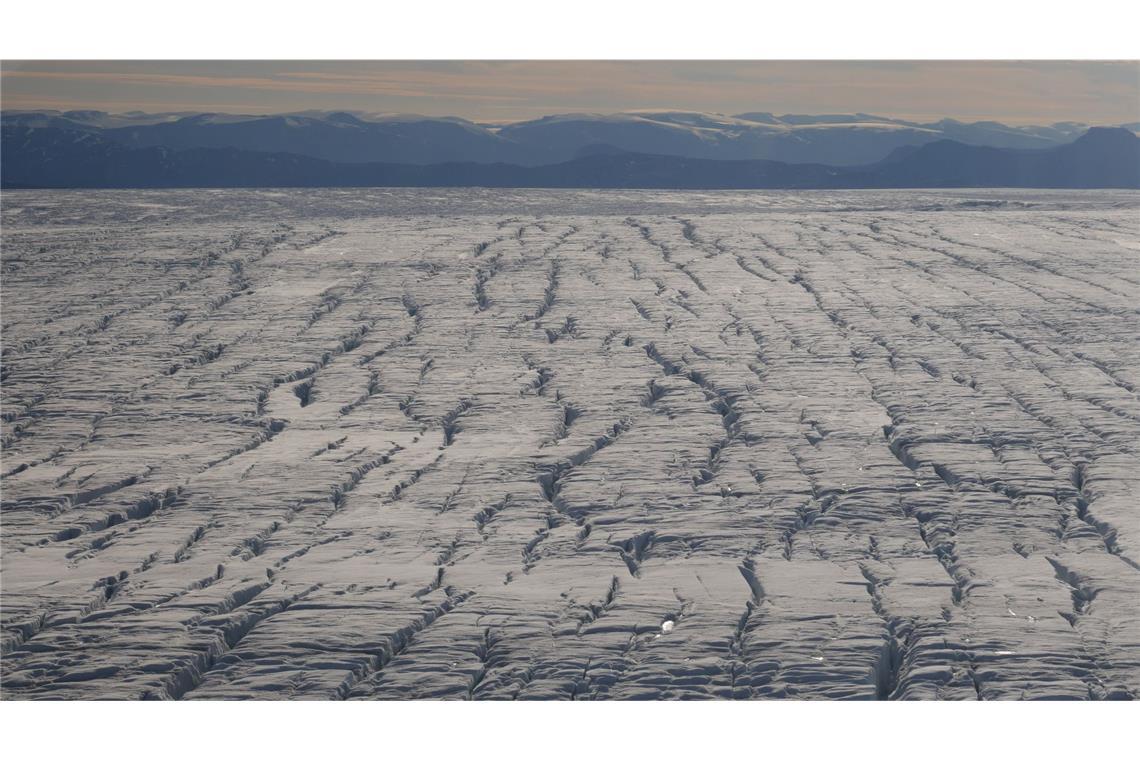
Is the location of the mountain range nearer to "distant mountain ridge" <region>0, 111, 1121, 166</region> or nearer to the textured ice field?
"distant mountain ridge" <region>0, 111, 1121, 166</region>

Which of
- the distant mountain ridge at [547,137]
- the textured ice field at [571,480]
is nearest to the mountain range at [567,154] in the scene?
the distant mountain ridge at [547,137]

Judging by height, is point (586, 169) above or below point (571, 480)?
above

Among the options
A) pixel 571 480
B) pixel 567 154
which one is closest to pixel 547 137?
pixel 567 154

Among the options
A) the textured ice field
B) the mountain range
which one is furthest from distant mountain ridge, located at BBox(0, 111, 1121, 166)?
the textured ice field

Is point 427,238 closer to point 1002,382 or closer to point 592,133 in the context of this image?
point 1002,382

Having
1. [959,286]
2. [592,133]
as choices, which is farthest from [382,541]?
[592,133]

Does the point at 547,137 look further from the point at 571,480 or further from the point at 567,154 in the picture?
the point at 571,480
